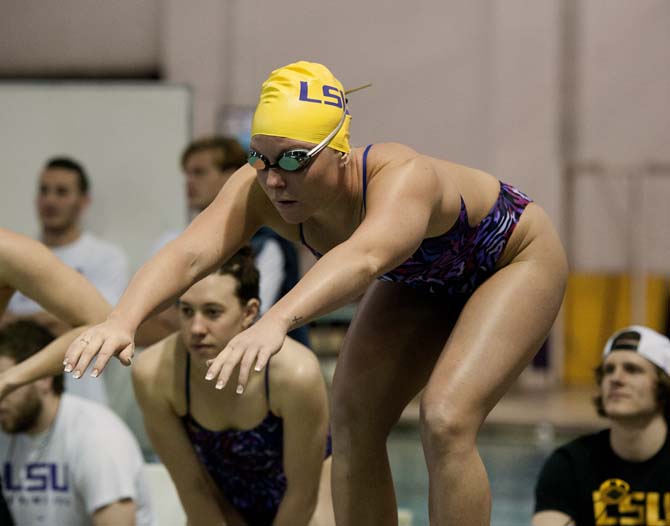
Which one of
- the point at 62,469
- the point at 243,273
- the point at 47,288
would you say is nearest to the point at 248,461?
the point at 243,273

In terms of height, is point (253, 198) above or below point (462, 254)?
above

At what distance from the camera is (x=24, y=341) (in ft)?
12.0

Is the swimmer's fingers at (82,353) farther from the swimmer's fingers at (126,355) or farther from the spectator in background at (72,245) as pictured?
the spectator in background at (72,245)

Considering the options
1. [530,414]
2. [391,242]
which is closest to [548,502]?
[391,242]

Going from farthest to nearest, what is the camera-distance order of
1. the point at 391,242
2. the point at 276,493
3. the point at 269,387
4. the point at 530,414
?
the point at 530,414 < the point at 276,493 < the point at 269,387 < the point at 391,242

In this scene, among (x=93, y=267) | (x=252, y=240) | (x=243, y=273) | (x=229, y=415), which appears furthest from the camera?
(x=93, y=267)

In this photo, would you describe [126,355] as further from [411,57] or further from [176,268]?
[411,57]

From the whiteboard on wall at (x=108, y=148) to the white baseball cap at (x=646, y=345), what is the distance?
4413 millimetres

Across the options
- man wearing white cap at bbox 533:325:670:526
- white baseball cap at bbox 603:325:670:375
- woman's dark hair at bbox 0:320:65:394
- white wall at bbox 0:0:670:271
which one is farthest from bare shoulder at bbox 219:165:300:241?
white wall at bbox 0:0:670:271

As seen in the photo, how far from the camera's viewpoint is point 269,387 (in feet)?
10.6

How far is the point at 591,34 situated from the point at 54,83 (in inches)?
170

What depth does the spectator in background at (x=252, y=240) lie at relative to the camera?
392cm

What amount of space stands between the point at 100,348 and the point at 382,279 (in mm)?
943

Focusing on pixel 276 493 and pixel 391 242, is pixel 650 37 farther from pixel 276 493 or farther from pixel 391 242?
pixel 391 242
